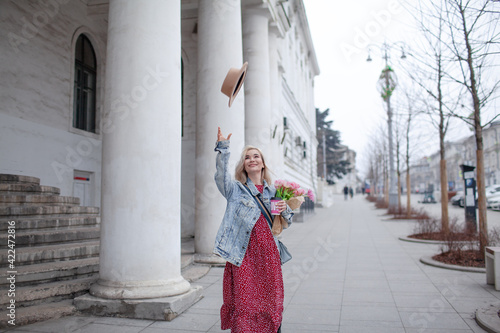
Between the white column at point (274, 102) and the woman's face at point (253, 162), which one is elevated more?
the white column at point (274, 102)

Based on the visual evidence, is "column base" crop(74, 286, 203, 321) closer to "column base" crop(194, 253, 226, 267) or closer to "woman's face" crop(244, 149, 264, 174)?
"woman's face" crop(244, 149, 264, 174)

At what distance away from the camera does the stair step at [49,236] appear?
6738mm

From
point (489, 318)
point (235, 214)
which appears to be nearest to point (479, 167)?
point (489, 318)

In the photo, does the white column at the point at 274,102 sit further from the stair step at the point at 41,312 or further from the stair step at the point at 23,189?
the stair step at the point at 41,312

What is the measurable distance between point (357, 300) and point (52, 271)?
15.0ft

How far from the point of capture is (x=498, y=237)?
8594 mm

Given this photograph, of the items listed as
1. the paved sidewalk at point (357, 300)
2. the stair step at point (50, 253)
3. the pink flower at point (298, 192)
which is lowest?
the paved sidewalk at point (357, 300)

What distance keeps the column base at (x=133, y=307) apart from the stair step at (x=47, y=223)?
266 centimetres

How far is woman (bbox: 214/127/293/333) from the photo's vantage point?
3752mm

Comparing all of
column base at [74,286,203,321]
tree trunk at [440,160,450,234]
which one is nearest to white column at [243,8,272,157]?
tree trunk at [440,160,450,234]

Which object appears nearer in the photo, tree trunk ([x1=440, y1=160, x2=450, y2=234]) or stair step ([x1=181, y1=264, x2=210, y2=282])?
stair step ([x1=181, y1=264, x2=210, y2=282])

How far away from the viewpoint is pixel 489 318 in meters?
4.84

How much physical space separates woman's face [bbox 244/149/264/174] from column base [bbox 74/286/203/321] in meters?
2.29

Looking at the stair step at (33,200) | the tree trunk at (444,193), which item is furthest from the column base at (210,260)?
the tree trunk at (444,193)
